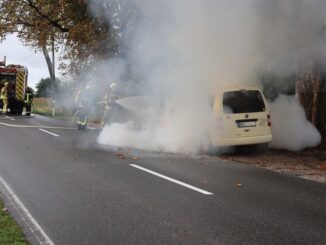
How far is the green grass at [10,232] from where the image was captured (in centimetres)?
492

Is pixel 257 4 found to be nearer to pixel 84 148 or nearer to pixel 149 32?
pixel 149 32

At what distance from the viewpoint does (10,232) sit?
523 cm

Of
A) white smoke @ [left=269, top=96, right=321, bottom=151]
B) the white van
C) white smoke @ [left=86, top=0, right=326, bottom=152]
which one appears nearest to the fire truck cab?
white smoke @ [left=86, top=0, right=326, bottom=152]

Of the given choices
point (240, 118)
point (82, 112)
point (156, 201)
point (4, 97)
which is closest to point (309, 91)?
point (240, 118)

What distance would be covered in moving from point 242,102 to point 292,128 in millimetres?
1726

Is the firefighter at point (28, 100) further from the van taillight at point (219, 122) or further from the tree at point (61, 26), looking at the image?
the van taillight at point (219, 122)

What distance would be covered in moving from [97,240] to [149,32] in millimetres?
9533

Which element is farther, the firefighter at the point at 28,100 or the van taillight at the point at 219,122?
the firefighter at the point at 28,100

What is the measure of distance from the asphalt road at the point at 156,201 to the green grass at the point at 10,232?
0.13 metres

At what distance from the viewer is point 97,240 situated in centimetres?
513

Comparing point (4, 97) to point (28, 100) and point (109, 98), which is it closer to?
point (28, 100)

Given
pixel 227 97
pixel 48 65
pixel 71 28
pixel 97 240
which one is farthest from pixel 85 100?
pixel 48 65

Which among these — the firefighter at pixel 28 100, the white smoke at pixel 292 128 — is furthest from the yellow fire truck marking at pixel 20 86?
the white smoke at pixel 292 128

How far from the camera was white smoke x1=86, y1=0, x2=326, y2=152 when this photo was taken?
38.2 ft
